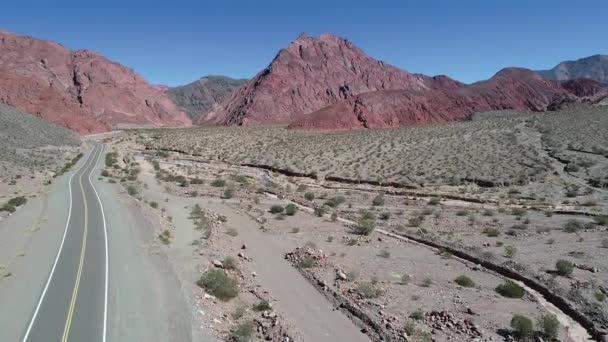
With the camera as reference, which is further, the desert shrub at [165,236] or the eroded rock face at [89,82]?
the eroded rock face at [89,82]

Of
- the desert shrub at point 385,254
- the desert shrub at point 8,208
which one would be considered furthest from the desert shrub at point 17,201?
the desert shrub at point 385,254

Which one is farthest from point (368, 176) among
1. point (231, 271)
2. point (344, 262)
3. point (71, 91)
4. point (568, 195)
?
point (71, 91)

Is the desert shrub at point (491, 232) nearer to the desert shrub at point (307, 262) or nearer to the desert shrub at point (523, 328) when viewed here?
the desert shrub at point (307, 262)

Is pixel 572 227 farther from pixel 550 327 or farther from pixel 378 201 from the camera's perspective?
pixel 550 327

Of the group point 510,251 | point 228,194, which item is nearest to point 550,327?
point 510,251

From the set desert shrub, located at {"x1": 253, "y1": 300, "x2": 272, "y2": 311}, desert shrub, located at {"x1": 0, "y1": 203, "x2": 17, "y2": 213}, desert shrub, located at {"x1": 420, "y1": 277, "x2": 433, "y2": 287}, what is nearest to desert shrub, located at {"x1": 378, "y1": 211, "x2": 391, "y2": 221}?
desert shrub, located at {"x1": 420, "y1": 277, "x2": 433, "y2": 287}

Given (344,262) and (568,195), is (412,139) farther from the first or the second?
(344,262)

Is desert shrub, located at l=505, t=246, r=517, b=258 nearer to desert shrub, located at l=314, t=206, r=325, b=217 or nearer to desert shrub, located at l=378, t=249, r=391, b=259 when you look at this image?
desert shrub, located at l=378, t=249, r=391, b=259
